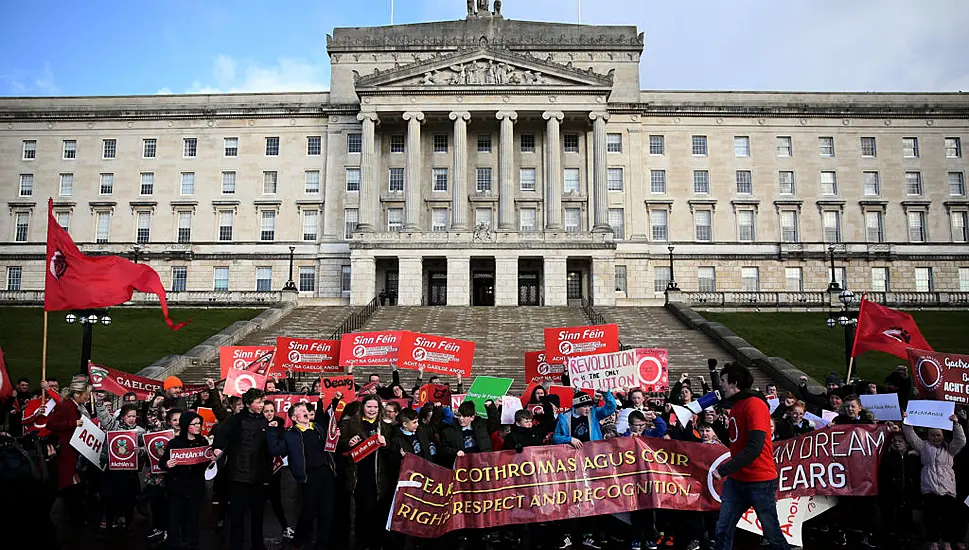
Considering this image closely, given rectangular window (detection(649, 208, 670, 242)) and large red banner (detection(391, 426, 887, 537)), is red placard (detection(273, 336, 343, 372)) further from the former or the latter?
rectangular window (detection(649, 208, 670, 242))

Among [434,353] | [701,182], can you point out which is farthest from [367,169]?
[434,353]

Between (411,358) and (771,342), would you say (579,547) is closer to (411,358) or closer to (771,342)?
(411,358)

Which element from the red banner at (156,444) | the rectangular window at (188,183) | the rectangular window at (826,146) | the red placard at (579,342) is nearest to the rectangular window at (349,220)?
the rectangular window at (188,183)

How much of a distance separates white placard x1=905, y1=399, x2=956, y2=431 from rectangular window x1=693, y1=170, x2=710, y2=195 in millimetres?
50978

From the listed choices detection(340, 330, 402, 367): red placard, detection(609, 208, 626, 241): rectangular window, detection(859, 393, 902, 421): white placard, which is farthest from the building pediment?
detection(859, 393, 902, 421): white placard

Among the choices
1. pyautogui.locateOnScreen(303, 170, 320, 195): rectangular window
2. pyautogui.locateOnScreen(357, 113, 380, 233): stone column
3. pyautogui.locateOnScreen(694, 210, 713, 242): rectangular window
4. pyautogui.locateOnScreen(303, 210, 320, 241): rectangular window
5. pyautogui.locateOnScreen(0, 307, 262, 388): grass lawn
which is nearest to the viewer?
pyautogui.locateOnScreen(0, 307, 262, 388): grass lawn

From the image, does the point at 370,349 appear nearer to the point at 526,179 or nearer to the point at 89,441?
the point at 89,441

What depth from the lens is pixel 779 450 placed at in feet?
38.1

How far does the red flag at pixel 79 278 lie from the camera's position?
15867 millimetres

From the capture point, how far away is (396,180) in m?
58.4

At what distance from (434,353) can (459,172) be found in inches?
1383

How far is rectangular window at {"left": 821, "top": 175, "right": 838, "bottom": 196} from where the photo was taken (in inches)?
2389

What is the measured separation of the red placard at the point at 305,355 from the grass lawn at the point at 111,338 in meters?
12.9

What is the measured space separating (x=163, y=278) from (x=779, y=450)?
186 ft
